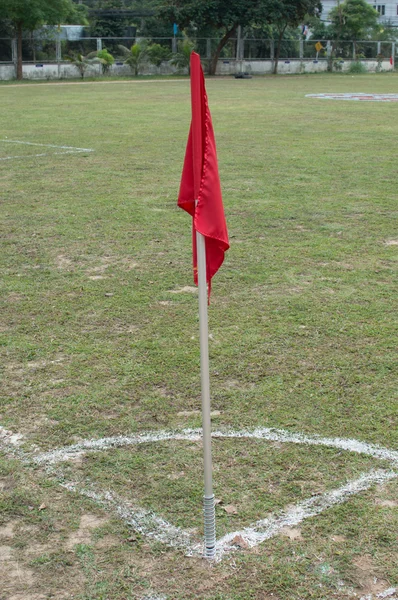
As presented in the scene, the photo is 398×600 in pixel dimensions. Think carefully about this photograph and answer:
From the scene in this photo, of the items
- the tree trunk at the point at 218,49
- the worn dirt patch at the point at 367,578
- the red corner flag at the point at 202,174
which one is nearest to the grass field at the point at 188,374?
the worn dirt patch at the point at 367,578

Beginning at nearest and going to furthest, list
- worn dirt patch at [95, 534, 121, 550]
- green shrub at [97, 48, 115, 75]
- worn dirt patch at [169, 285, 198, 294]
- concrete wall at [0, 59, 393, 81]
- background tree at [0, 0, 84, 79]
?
1. worn dirt patch at [95, 534, 121, 550]
2. worn dirt patch at [169, 285, 198, 294]
3. background tree at [0, 0, 84, 79]
4. concrete wall at [0, 59, 393, 81]
5. green shrub at [97, 48, 115, 75]

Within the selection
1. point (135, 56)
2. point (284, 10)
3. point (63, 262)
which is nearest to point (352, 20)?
point (284, 10)

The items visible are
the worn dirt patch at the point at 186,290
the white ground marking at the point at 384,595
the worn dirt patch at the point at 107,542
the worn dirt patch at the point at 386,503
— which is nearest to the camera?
the white ground marking at the point at 384,595

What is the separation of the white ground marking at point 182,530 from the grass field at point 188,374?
0.04 meters

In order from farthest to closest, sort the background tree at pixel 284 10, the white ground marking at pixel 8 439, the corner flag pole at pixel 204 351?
the background tree at pixel 284 10 < the white ground marking at pixel 8 439 < the corner flag pole at pixel 204 351

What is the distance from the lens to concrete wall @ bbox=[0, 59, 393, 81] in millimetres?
44938

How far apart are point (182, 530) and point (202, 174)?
1437mm

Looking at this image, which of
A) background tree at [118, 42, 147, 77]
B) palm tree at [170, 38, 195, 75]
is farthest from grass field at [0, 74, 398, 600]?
palm tree at [170, 38, 195, 75]

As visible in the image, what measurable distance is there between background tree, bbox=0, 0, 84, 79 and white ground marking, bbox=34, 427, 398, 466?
3904 centimetres

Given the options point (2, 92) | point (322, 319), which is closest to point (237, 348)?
point (322, 319)

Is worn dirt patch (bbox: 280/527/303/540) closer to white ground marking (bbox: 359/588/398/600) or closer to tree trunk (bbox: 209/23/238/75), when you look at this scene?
white ground marking (bbox: 359/588/398/600)

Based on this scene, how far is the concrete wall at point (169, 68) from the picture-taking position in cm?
4494

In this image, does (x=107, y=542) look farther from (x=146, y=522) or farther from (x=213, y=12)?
(x=213, y=12)

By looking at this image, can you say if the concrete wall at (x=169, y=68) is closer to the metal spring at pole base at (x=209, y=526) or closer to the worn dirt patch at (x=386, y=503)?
the worn dirt patch at (x=386, y=503)
